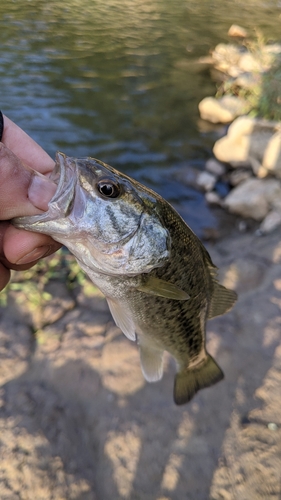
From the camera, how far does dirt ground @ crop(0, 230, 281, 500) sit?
292 centimetres

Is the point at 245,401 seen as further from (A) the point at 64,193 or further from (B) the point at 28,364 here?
(A) the point at 64,193

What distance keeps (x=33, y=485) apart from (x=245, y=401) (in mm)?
1982

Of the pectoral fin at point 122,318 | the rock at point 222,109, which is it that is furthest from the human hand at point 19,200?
the rock at point 222,109

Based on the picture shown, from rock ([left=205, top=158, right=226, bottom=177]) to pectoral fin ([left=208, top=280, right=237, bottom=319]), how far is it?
6103 millimetres

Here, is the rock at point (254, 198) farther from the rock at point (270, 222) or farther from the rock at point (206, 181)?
the rock at point (206, 181)

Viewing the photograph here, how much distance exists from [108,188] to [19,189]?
44 cm

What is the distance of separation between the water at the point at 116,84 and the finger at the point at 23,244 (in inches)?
194

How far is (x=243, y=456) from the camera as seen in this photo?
308 cm

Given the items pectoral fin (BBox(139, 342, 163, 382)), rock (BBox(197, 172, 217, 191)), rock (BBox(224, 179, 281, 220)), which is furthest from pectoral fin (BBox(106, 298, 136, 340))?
rock (BBox(197, 172, 217, 191))

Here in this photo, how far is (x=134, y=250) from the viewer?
6.58 feet

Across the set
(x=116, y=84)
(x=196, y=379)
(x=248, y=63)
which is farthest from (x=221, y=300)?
(x=248, y=63)

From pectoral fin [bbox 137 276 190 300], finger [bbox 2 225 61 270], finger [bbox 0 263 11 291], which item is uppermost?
finger [bbox 2 225 61 270]

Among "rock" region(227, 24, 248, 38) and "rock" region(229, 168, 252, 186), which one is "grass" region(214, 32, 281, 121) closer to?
"rock" region(229, 168, 252, 186)

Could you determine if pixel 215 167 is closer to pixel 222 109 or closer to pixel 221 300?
pixel 222 109
